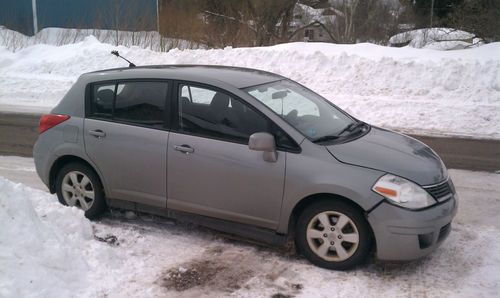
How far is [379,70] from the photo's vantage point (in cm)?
1341

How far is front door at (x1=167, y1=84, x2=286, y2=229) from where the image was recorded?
4.57 meters

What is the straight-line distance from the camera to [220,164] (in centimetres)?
469

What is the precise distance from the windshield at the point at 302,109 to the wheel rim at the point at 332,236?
0.72 m

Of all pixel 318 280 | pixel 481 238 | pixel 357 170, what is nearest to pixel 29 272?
pixel 318 280

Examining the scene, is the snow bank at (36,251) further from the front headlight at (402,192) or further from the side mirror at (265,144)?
the front headlight at (402,192)

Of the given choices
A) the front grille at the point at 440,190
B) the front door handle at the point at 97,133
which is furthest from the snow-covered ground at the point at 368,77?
the front door handle at the point at 97,133

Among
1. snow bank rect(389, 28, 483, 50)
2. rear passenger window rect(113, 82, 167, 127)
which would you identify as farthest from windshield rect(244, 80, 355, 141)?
snow bank rect(389, 28, 483, 50)

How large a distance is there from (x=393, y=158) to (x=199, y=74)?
1.98m

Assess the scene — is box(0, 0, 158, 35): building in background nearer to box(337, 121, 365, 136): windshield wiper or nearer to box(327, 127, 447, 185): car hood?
box(337, 121, 365, 136): windshield wiper

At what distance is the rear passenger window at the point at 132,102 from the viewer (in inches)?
201

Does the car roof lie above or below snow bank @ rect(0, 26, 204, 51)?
below

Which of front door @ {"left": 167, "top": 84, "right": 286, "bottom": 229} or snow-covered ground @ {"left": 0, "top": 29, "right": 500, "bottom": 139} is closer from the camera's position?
front door @ {"left": 167, "top": 84, "right": 286, "bottom": 229}

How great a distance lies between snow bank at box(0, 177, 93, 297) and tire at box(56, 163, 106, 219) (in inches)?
27.9

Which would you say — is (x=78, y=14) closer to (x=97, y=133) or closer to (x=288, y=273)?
(x=97, y=133)
